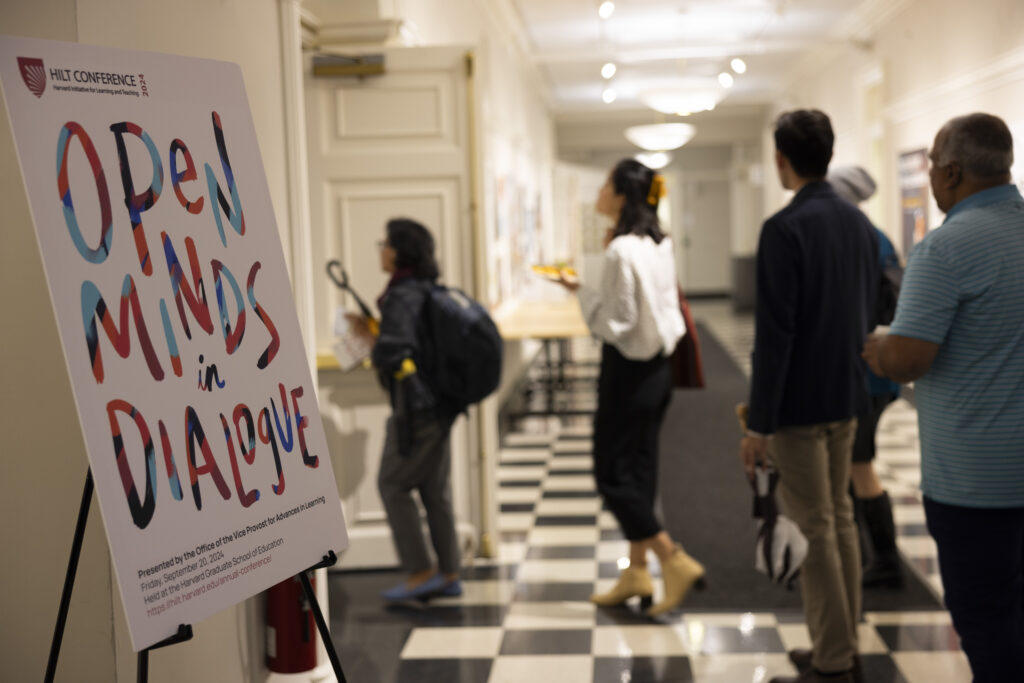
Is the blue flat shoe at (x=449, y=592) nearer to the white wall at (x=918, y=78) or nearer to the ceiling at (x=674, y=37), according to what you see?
the white wall at (x=918, y=78)

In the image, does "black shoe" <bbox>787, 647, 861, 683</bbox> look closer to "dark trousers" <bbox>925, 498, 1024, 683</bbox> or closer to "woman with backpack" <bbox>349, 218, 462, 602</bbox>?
"dark trousers" <bbox>925, 498, 1024, 683</bbox>

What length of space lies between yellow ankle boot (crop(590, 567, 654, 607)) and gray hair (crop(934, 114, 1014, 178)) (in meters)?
2.12

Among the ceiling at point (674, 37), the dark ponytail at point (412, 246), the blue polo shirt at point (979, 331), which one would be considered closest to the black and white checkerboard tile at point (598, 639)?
the blue polo shirt at point (979, 331)

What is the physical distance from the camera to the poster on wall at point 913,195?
28.9ft

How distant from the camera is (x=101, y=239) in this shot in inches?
72.2

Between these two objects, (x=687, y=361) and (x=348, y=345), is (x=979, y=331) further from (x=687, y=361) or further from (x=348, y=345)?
(x=348, y=345)

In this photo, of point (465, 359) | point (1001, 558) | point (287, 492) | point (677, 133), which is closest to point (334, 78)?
point (465, 359)

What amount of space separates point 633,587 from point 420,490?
37.0 inches

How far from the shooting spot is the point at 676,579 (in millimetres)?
3920

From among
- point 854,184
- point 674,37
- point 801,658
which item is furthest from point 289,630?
point 674,37

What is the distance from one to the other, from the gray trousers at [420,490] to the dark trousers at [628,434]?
69 centimetres

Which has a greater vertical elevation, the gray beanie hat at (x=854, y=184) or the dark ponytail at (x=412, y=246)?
the gray beanie hat at (x=854, y=184)

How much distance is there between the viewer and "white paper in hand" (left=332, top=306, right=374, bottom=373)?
14.4ft

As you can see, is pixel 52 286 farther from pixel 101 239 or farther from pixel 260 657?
pixel 260 657
